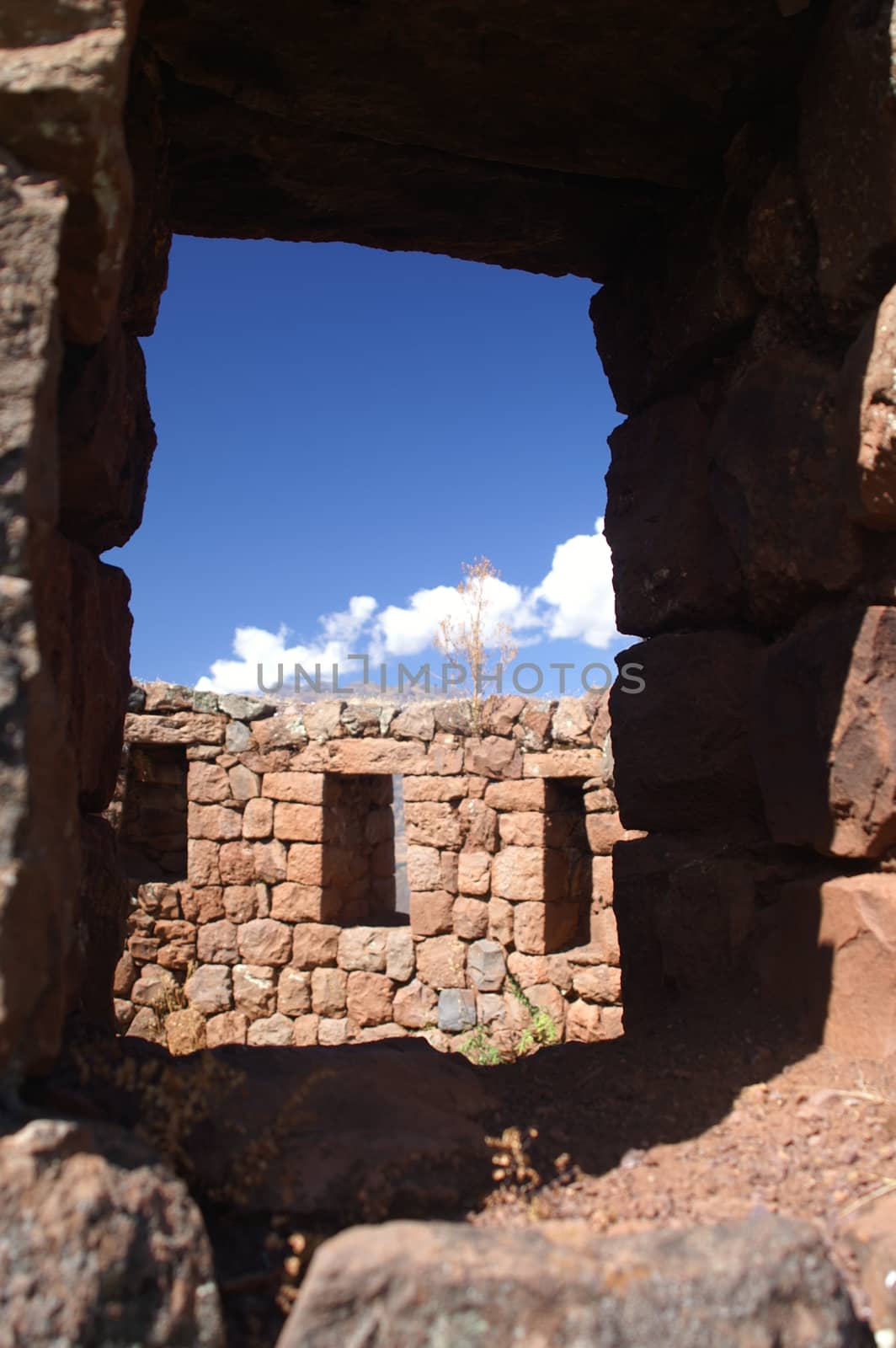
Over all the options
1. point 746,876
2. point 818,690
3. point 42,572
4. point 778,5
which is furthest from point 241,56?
point 746,876

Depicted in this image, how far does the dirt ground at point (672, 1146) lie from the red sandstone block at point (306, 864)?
5860mm

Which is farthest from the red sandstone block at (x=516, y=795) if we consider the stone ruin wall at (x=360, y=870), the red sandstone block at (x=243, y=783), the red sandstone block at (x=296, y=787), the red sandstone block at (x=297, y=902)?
the red sandstone block at (x=243, y=783)

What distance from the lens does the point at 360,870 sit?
889 centimetres

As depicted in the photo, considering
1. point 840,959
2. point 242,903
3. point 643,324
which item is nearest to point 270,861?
point 242,903

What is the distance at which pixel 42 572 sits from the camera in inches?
63.3

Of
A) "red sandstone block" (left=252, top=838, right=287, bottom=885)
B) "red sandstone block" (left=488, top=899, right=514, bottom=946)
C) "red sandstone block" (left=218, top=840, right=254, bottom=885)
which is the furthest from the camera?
"red sandstone block" (left=218, top=840, right=254, bottom=885)

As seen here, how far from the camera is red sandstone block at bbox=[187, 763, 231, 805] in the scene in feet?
28.8

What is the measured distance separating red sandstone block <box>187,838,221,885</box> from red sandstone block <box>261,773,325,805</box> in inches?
26.8

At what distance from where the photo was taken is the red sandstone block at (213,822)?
28.6ft

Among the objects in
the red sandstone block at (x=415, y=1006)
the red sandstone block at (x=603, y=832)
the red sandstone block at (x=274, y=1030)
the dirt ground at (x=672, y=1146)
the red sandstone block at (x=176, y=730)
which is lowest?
the red sandstone block at (x=274, y=1030)

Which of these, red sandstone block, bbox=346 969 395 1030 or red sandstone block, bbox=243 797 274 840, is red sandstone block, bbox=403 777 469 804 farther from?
red sandstone block, bbox=346 969 395 1030

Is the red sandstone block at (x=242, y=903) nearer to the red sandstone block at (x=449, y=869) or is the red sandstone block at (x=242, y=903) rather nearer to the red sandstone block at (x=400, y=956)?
the red sandstone block at (x=400, y=956)

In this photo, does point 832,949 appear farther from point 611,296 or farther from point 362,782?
point 362,782

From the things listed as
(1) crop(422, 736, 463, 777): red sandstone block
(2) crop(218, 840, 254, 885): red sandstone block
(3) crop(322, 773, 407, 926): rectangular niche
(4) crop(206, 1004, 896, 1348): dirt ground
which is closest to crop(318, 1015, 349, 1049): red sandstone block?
(3) crop(322, 773, 407, 926): rectangular niche
